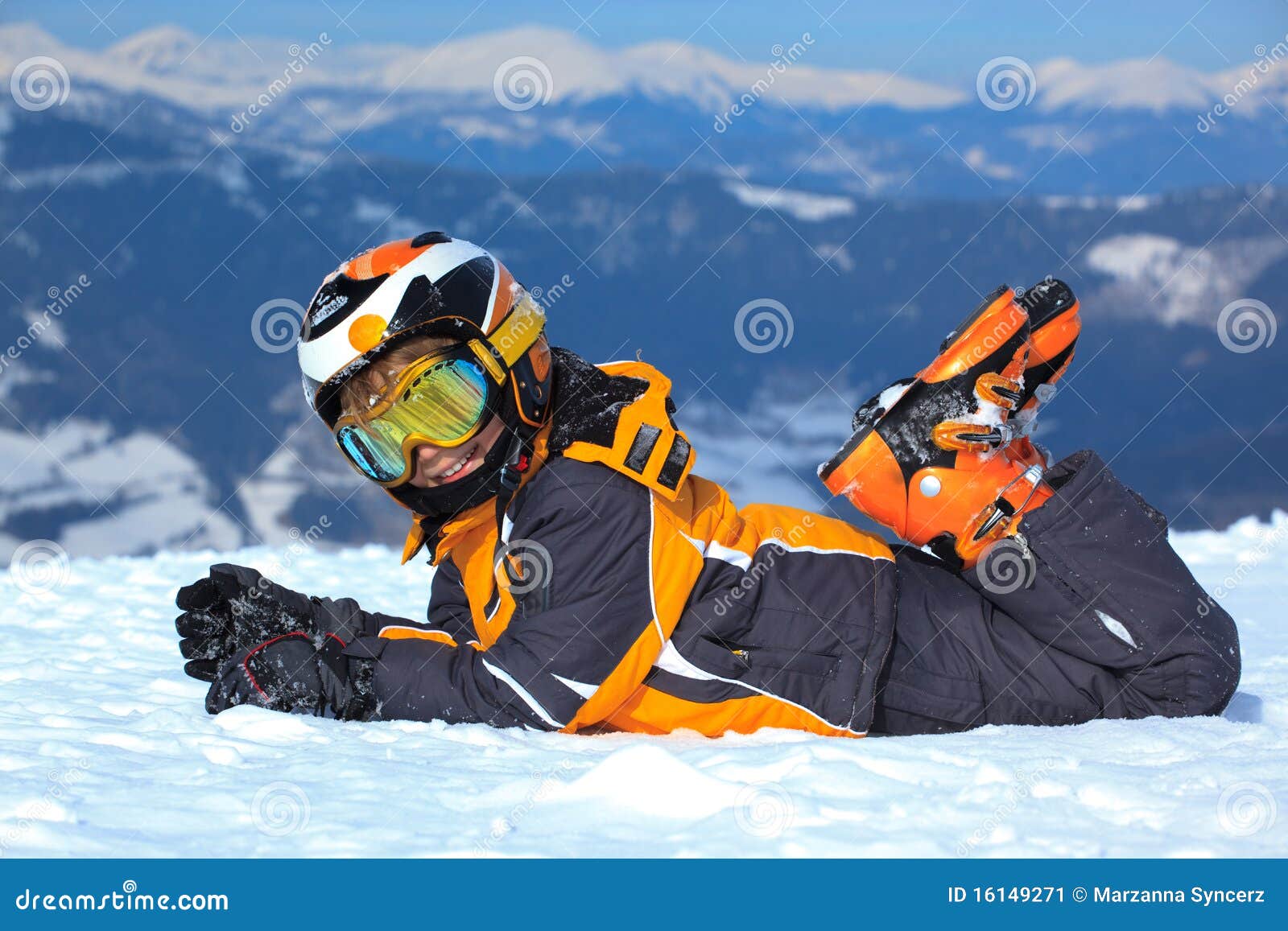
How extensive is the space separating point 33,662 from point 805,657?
2.48 metres

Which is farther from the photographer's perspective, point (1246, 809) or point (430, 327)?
point (430, 327)

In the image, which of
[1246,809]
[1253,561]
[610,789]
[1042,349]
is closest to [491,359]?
[610,789]

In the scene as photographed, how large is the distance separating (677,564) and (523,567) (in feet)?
1.20

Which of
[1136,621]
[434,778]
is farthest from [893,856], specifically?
[1136,621]

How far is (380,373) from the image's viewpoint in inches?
112

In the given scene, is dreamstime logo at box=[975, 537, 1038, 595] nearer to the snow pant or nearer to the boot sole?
the snow pant

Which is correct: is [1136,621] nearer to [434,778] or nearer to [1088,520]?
[1088,520]

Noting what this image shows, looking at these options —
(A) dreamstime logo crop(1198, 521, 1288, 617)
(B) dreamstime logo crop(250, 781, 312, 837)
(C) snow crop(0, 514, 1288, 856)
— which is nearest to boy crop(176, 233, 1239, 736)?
(C) snow crop(0, 514, 1288, 856)

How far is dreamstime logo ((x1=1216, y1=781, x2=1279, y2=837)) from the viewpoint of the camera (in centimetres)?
191

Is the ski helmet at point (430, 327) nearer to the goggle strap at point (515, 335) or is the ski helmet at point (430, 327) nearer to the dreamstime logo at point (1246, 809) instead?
the goggle strap at point (515, 335)

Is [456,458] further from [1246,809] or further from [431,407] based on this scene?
[1246,809]

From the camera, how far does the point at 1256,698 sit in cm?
330

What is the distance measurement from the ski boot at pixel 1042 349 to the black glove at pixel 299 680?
1.80 m

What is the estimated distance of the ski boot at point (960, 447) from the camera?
10.1 feet
